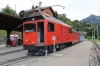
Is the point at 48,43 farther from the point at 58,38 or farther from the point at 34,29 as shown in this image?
the point at 58,38

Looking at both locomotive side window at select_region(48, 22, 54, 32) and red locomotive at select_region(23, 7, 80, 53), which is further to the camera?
locomotive side window at select_region(48, 22, 54, 32)

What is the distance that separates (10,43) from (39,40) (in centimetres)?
1247

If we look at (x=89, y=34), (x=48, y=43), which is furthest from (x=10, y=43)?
(x=89, y=34)

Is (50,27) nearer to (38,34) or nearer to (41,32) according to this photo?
(41,32)

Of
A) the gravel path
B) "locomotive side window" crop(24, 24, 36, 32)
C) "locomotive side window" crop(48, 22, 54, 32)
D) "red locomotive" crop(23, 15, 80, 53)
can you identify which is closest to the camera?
the gravel path

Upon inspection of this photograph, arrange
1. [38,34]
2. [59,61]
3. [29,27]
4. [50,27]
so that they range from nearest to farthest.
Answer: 1. [59,61]
2. [38,34]
3. [29,27]
4. [50,27]

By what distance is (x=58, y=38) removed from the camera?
57.4 ft

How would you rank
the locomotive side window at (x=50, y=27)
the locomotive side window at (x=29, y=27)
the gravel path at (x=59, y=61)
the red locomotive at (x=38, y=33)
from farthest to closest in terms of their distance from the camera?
the locomotive side window at (x=50, y=27) < the locomotive side window at (x=29, y=27) < the red locomotive at (x=38, y=33) < the gravel path at (x=59, y=61)

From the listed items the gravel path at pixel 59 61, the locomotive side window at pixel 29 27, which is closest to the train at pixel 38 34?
the locomotive side window at pixel 29 27

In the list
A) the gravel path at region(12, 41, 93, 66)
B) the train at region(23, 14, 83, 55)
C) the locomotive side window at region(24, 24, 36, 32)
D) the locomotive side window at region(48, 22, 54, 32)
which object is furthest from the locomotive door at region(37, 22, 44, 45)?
the gravel path at region(12, 41, 93, 66)

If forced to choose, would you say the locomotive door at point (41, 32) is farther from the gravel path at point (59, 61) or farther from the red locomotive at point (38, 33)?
the gravel path at point (59, 61)

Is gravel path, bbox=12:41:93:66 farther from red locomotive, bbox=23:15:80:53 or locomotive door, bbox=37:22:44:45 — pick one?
locomotive door, bbox=37:22:44:45

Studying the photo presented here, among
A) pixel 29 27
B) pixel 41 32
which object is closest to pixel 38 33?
pixel 41 32

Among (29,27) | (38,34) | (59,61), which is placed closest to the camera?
(59,61)
